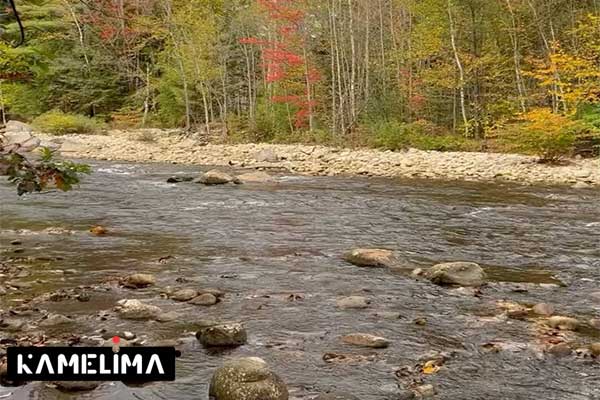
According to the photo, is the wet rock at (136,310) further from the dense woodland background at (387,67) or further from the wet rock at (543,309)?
the dense woodland background at (387,67)

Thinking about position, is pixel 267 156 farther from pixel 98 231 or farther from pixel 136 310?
pixel 136 310

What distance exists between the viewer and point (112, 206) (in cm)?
1262

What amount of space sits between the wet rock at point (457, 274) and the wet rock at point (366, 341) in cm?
209

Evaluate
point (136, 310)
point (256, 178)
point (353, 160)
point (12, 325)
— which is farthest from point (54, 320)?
point (353, 160)

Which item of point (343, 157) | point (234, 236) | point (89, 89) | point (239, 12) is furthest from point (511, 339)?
point (89, 89)

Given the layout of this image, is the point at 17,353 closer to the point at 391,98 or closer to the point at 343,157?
the point at 343,157

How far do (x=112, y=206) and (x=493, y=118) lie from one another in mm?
17607

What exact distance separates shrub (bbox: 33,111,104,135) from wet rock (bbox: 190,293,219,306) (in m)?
29.2

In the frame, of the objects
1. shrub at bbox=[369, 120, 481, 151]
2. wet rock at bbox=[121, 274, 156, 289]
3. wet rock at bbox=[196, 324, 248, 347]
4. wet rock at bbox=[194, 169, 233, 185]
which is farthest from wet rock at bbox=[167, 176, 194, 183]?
wet rock at bbox=[196, 324, 248, 347]

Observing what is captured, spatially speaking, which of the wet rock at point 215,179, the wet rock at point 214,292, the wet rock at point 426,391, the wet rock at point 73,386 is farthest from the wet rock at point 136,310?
the wet rock at point 215,179

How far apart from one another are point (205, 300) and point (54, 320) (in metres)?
1.45

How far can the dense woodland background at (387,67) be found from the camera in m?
22.9
